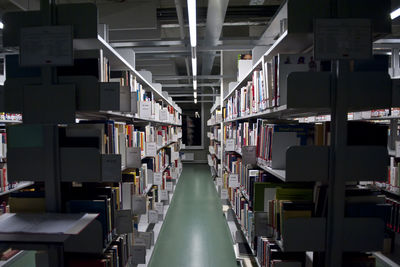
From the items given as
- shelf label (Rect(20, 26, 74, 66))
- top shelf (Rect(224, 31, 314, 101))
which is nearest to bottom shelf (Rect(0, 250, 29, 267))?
shelf label (Rect(20, 26, 74, 66))

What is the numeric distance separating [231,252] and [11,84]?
287 centimetres

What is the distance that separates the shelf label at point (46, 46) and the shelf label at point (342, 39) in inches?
52.3

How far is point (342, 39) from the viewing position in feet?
4.21

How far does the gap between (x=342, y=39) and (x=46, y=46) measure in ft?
5.19

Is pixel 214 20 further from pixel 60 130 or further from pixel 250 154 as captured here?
pixel 60 130

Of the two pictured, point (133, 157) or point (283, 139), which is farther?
point (133, 157)

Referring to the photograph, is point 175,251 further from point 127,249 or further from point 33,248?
point 33,248

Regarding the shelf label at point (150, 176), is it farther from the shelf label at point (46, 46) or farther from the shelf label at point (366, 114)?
the shelf label at point (366, 114)

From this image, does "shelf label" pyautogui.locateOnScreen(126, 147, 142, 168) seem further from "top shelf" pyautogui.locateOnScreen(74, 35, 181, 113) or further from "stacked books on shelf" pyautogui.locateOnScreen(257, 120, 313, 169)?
"stacked books on shelf" pyautogui.locateOnScreen(257, 120, 313, 169)

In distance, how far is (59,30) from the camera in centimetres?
138

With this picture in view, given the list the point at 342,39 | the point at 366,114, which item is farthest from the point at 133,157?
the point at 366,114

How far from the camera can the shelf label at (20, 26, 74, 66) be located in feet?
4.50

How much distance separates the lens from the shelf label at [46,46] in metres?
1.37

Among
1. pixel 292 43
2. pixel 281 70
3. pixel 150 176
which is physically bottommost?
pixel 150 176
